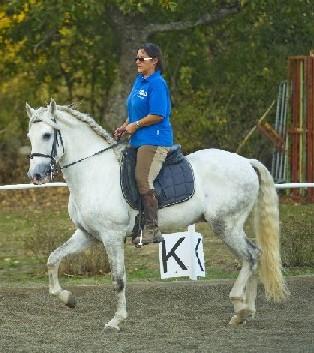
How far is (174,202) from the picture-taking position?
10508 millimetres

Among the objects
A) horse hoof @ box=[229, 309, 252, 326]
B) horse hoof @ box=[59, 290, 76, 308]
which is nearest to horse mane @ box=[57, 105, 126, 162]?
horse hoof @ box=[59, 290, 76, 308]

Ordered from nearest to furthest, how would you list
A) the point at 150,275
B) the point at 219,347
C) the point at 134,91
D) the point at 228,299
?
the point at 219,347, the point at 134,91, the point at 228,299, the point at 150,275

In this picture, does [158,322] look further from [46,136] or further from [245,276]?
[46,136]

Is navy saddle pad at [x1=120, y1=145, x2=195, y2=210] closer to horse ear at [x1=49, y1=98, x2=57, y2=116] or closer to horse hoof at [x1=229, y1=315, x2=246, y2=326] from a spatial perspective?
horse ear at [x1=49, y1=98, x2=57, y2=116]

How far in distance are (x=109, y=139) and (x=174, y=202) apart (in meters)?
0.70

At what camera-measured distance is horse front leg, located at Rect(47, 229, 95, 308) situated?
10.4 m

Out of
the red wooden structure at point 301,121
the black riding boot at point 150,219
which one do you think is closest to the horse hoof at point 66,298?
the black riding boot at point 150,219

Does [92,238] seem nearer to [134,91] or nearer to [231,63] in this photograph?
[134,91]

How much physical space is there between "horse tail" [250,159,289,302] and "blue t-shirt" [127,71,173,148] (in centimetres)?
95

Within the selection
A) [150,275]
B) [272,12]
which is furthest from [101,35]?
[150,275]

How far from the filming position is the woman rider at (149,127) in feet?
33.5

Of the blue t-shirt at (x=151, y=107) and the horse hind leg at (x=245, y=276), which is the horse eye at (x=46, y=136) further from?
the horse hind leg at (x=245, y=276)

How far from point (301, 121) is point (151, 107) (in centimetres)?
998

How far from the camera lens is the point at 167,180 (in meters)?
10.5
